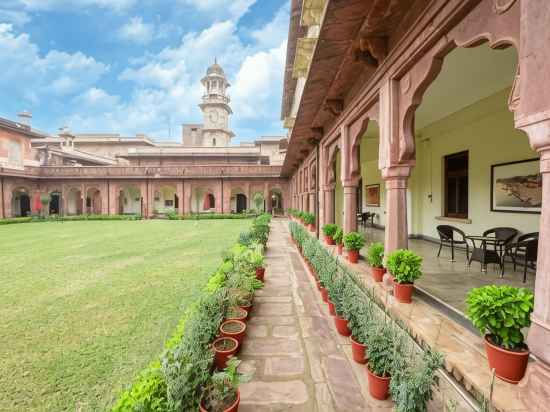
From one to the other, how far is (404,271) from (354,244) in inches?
83.7

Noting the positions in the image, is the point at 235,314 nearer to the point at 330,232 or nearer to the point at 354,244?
the point at 354,244

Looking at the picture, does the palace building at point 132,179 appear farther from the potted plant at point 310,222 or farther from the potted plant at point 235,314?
the potted plant at point 235,314

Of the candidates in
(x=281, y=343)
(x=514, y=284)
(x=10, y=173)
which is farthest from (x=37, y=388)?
(x=10, y=173)

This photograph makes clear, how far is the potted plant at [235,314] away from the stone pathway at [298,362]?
20 centimetres

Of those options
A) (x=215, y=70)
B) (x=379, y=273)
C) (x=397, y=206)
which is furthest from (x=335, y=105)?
(x=215, y=70)

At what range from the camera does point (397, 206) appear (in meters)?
3.51

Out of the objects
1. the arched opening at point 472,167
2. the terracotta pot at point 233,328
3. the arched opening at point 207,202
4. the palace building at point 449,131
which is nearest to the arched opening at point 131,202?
the arched opening at point 207,202

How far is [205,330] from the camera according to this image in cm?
255

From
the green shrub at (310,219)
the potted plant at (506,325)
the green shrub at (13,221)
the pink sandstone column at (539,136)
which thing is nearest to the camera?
the pink sandstone column at (539,136)

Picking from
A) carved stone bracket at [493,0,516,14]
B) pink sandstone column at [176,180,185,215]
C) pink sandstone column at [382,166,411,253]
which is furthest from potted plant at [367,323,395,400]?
pink sandstone column at [176,180,185,215]

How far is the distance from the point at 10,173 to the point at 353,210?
92.2ft

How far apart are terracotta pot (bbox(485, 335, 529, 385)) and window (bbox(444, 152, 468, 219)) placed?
6082mm

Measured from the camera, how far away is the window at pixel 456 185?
22.7 ft

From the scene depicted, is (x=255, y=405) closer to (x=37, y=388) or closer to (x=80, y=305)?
(x=37, y=388)
